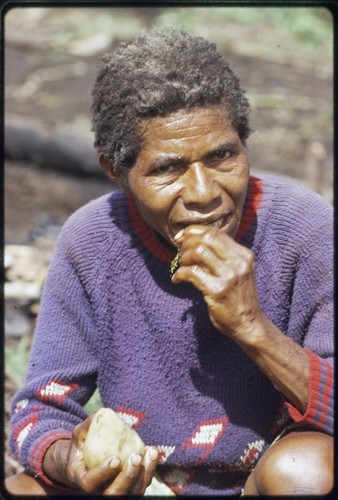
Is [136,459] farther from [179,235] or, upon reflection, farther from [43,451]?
[179,235]

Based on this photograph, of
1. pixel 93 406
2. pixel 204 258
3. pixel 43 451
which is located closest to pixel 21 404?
pixel 43 451

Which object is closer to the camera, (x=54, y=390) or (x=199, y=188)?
(x=199, y=188)

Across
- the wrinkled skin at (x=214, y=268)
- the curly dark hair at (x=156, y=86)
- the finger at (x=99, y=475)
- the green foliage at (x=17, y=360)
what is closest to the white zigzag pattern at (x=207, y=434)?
the wrinkled skin at (x=214, y=268)

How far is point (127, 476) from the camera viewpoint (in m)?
2.13

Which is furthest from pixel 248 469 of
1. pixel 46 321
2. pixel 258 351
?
pixel 46 321

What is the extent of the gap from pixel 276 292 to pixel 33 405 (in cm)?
82

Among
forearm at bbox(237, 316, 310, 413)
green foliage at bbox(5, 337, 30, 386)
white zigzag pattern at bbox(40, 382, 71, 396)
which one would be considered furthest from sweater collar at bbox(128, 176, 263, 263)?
green foliage at bbox(5, 337, 30, 386)

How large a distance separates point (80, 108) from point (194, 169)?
17.9 ft

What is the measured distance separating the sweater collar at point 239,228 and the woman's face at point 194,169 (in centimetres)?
14

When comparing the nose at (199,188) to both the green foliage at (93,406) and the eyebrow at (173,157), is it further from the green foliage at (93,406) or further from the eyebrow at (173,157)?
the green foliage at (93,406)

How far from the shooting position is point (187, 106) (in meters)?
2.26

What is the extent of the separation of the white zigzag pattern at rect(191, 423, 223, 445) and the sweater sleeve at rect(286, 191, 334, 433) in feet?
1.09

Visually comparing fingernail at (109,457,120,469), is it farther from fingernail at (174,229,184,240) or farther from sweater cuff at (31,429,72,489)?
fingernail at (174,229,184,240)

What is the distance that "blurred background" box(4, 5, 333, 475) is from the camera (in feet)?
15.0
